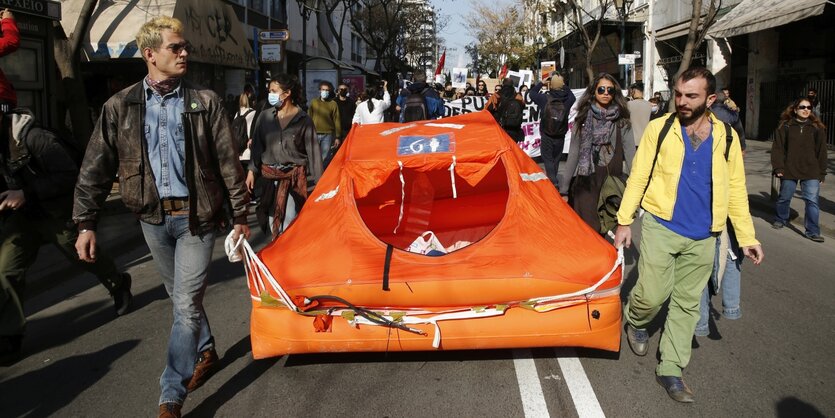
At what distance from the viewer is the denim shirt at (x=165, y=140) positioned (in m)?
3.33

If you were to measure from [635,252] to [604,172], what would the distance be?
2128mm

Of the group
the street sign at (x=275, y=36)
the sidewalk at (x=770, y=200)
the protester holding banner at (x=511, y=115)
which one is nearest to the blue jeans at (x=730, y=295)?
the sidewalk at (x=770, y=200)

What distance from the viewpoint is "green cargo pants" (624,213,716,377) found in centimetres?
366

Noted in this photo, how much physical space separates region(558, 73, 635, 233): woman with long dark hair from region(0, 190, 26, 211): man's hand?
3973 millimetres

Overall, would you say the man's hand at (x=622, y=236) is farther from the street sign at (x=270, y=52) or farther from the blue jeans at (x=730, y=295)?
the street sign at (x=270, y=52)

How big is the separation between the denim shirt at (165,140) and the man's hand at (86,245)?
1.32ft

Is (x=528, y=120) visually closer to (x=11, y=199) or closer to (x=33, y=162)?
(x=33, y=162)

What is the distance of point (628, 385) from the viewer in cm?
380

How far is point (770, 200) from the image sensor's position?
10516 mm

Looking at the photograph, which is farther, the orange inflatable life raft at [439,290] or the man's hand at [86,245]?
the orange inflatable life raft at [439,290]

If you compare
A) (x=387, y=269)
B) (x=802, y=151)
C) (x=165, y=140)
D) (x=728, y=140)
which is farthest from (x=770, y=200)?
(x=165, y=140)

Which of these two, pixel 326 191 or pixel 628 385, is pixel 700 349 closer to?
pixel 628 385

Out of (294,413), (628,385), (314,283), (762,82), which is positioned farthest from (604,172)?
(762,82)

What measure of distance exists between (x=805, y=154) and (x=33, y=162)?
8017mm
